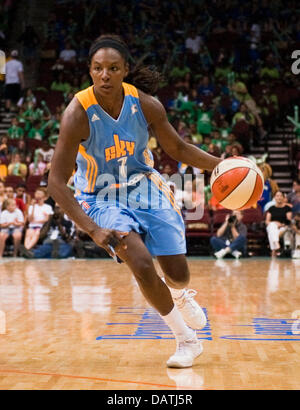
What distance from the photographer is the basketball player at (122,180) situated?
13.6 ft

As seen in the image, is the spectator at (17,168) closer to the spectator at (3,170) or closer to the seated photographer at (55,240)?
the spectator at (3,170)

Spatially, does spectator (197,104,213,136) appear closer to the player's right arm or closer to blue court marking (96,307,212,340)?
blue court marking (96,307,212,340)

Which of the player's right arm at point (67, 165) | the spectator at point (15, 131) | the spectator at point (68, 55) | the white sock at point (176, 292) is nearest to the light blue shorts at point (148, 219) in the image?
the player's right arm at point (67, 165)

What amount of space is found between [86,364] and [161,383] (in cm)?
66

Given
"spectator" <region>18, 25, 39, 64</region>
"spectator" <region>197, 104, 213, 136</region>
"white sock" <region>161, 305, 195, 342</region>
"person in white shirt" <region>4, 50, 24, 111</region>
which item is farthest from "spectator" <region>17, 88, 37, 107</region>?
"white sock" <region>161, 305, 195, 342</region>

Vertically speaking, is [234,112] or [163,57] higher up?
[163,57]

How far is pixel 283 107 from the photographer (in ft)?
55.5

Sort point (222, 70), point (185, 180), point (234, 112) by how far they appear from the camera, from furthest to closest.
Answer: point (222, 70)
point (234, 112)
point (185, 180)

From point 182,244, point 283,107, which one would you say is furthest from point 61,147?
point 283,107

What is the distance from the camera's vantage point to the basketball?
4.58 m

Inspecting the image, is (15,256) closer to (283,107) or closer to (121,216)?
(283,107)

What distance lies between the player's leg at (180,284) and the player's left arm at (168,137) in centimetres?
67

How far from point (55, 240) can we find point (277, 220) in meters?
4.13

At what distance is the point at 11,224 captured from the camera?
540 inches
